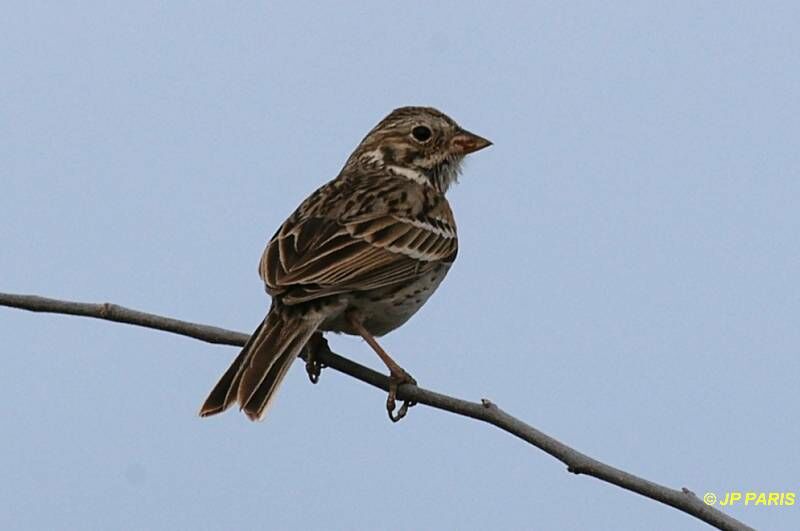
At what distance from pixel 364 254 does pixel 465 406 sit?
213 centimetres

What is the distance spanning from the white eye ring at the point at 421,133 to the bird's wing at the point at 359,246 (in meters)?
0.54

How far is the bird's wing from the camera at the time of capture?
272 inches

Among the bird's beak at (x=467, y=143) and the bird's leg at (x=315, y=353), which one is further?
the bird's beak at (x=467, y=143)

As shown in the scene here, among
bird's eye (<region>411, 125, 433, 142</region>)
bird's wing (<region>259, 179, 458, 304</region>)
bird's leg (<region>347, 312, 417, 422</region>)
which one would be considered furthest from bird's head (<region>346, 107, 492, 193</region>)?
bird's leg (<region>347, 312, 417, 422</region>)

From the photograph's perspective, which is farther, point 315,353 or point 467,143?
point 467,143

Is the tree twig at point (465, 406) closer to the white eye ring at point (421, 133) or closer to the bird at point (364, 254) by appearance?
the bird at point (364, 254)

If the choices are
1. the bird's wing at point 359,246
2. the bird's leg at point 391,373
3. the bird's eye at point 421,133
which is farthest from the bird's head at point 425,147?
the bird's leg at point 391,373

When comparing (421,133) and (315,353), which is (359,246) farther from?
(421,133)

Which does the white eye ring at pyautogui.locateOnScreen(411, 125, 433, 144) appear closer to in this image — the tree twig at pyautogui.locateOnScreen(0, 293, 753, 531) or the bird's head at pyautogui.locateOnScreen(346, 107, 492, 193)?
the bird's head at pyautogui.locateOnScreen(346, 107, 492, 193)

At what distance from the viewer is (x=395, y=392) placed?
20.8 ft

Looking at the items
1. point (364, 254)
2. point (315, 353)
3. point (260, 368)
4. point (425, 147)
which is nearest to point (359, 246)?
point (364, 254)

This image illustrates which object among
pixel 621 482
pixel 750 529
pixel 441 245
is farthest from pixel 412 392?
pixel 441 245

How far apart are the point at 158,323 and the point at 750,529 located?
230cm

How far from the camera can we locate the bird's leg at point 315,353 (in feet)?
22.8
